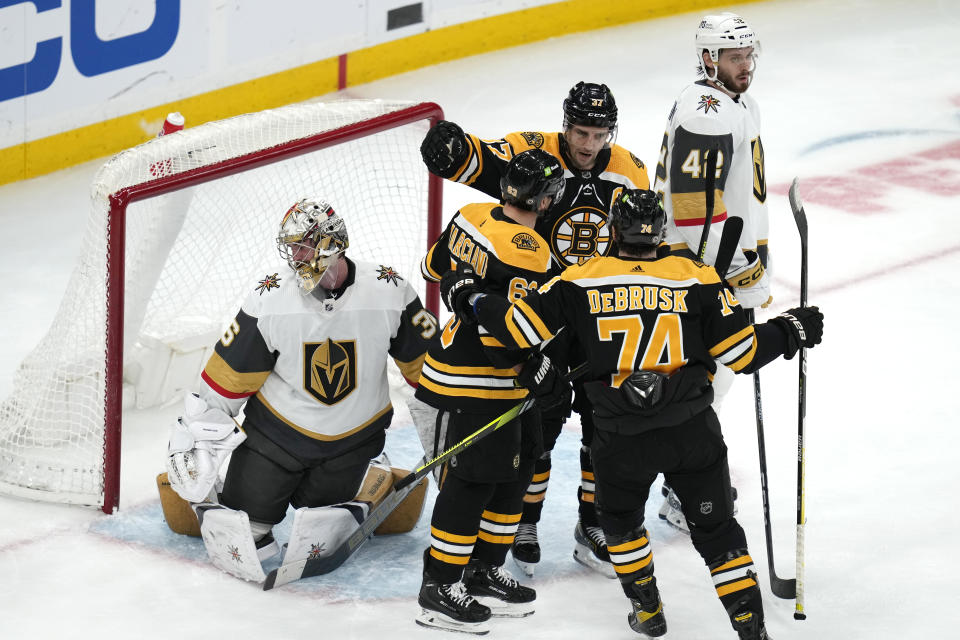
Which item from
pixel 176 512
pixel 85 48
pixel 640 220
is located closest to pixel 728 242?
pixel 640 220

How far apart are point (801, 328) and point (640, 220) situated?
0.47 m

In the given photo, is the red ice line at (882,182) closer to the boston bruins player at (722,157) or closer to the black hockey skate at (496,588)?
the boston bruins player at (722,157)

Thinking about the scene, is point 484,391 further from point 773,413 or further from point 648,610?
point 773,413

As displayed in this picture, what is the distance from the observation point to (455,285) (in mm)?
3332

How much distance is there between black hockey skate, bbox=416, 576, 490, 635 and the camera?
11.4ft

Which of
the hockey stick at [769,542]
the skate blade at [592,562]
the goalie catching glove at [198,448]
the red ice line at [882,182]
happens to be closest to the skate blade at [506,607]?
the skate blade at [592,562]

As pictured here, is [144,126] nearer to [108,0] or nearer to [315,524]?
[108,0]

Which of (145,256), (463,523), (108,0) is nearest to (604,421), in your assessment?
(463,523)

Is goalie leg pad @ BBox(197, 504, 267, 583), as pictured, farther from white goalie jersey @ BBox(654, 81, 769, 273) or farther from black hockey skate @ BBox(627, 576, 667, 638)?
white goalie jersey @ BBox(654, 81, 769, 273)

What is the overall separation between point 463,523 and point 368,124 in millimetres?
1376

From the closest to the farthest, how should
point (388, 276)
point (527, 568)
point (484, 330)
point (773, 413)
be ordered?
point (484, 330), point (388, 276), point (527, 568), point (773, 413)

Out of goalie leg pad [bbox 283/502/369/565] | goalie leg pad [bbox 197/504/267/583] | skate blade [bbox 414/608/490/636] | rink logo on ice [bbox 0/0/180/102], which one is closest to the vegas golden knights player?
skate blade [bbox 414/608/490/636]

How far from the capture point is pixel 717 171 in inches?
144

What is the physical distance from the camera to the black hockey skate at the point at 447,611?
346cm
